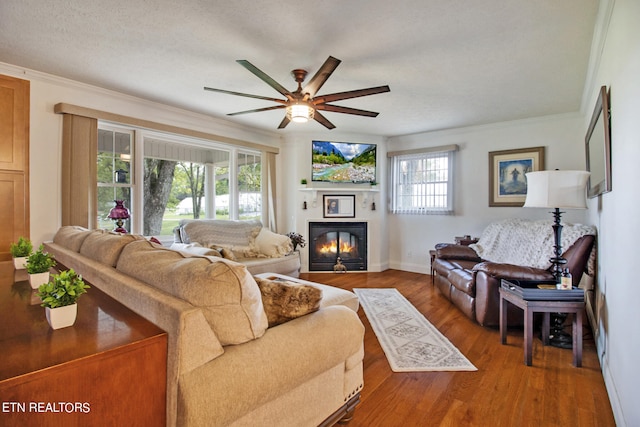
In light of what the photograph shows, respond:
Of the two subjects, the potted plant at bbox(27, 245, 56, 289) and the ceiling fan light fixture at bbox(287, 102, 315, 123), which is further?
the ceiling fan light fixture at bbox(287, 102, 315, 123)

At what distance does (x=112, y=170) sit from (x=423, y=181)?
4.62m

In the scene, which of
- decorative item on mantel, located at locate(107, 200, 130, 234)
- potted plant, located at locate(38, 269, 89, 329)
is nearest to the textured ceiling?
decorative item on mantel, located at locate(107, 200, 130, 234)

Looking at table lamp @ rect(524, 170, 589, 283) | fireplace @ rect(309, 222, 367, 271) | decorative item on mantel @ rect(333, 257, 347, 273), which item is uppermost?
table lamp @ rect(524, 170, 589, 283)

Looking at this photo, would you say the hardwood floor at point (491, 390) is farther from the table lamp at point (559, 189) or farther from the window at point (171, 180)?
the window at point (171, 180)

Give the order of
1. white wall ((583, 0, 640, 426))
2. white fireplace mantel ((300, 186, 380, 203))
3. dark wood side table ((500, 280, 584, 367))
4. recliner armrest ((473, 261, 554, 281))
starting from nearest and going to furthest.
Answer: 1. white wall ((583, 0, 640, 426))
2. dark wood side table ((500, 280, 584, 367))
3. recliner armrest ((473, 261, 554, 281))
4. white fireplace mantel ((300, 186, 380, 203))

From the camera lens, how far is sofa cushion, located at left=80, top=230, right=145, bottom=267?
1.70 m

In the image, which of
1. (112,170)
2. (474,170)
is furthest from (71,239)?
(474,170)

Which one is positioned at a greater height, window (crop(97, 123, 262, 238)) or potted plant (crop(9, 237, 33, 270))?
window (crop(97, 123, 262, 238))

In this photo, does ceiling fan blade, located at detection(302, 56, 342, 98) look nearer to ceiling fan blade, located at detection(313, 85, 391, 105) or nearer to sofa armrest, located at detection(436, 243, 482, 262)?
ceiling fan blade, located at detection(313, 85, 391, 105)

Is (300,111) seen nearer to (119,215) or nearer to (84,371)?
(119,215)

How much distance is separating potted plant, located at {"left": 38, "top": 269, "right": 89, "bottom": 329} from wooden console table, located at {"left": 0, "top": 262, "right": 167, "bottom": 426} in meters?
0.04

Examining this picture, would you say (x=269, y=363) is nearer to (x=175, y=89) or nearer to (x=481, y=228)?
(x=175, y=89)

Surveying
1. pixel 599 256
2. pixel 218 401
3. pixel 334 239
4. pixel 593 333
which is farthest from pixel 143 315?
pixel 334 239

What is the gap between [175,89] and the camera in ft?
11.4
